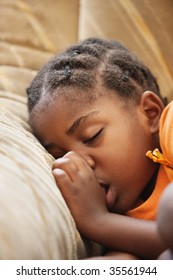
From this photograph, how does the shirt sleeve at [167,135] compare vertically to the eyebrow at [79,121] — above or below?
above

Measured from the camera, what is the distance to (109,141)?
1.10 metres

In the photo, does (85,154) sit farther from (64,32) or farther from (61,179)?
(64,32)

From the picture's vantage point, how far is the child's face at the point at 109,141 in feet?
3.61

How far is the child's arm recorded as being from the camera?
Answer: 2.99ft

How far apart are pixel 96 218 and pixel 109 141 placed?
0.61 ft

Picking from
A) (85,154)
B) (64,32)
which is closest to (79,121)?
(85,154)

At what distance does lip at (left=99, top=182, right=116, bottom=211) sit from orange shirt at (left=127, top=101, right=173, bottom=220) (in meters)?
0.04

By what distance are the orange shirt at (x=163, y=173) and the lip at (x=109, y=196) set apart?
4 centimetres

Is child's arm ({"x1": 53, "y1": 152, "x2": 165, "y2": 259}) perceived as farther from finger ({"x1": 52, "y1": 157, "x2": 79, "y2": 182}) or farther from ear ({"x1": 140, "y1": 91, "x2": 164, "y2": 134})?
ear ({"x1": 140, "y1": 91, "x2": 164, "y2": 134})

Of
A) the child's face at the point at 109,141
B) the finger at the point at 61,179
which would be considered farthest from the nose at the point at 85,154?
the finger at the point at 61,179

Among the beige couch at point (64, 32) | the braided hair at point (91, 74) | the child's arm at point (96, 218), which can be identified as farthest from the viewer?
the beige couch at point (64, 32)

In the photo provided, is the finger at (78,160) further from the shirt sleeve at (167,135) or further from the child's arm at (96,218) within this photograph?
the shirt sleeve at (167,135)
